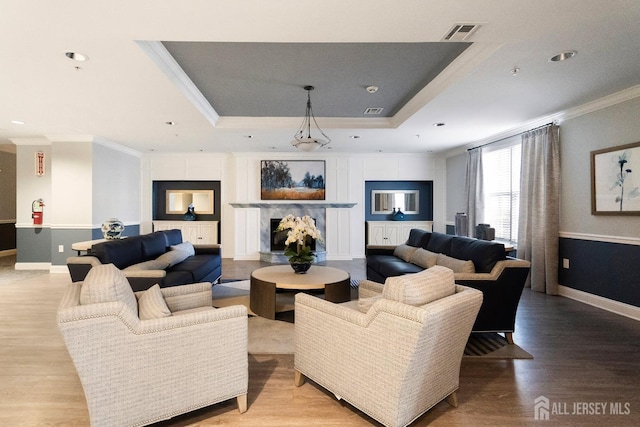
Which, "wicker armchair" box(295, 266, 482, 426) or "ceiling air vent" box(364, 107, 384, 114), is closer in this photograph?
"wicker armchair" box(295, 266, 482, 426)

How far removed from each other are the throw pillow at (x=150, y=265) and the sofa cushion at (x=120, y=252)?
0.14 metres

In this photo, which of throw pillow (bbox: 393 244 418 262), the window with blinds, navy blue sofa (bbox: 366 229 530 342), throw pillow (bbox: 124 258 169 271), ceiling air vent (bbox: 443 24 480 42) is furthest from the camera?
the window with blinds

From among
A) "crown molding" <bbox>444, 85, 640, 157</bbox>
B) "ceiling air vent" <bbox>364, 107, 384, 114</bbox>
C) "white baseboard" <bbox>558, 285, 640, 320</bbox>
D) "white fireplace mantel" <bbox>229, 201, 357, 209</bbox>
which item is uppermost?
"ceiling air vent" <bbox>364, 107, 384, 114</bbox>

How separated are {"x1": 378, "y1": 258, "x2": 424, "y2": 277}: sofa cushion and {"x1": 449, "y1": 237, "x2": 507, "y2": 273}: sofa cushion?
575mm

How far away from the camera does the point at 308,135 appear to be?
226 inches

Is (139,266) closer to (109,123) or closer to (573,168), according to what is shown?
(109,123)

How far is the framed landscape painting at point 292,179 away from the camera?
26.0 feet

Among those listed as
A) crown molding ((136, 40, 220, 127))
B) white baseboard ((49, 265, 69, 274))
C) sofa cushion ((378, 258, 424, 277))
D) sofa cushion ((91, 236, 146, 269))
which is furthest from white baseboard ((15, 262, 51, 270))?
sofa cushion ((378, 258, 424, 277))

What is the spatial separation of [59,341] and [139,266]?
93cm

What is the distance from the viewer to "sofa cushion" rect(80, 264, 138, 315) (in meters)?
1.70

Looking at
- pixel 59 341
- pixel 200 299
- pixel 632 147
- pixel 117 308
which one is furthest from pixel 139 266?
pixel 632 147

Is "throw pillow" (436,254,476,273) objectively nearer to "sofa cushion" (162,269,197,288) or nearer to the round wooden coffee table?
the round wooden coffee table

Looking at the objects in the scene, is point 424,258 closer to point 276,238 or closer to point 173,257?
point 173,257

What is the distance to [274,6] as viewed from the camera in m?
2.16
